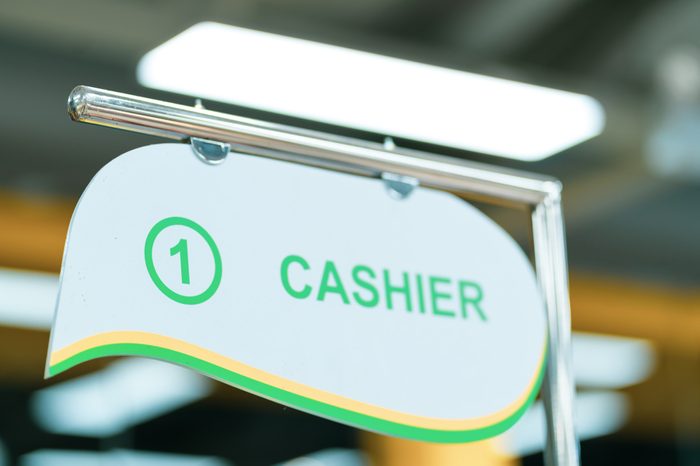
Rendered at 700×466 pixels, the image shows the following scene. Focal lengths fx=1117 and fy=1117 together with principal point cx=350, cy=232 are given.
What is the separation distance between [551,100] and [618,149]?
5.52 feet

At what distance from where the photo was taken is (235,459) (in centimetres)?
539

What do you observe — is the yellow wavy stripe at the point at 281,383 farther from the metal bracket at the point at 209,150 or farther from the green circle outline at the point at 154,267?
the metal bracket at the point at 209,150

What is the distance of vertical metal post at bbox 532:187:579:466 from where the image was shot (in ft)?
4.31

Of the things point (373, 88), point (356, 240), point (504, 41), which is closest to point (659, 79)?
point (504, 41)

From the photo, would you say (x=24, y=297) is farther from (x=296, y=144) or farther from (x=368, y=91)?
(x=296, y=144)

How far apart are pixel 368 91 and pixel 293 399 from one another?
2044 millimetres

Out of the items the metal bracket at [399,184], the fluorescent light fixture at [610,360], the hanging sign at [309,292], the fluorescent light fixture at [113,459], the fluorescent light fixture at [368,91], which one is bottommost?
the hanging sign at [309,292]

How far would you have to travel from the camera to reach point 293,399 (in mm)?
1144

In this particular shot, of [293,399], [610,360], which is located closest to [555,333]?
[293,399]

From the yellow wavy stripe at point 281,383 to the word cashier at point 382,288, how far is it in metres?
0.10

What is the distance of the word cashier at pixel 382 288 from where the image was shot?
3.94ft

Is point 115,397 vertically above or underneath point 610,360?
underneath

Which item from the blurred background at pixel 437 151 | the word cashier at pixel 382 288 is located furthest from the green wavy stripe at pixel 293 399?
the blurred background at pixel 437 151

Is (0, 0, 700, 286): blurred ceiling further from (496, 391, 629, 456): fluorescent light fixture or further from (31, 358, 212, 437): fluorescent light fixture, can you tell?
(496, 391, 629, 456): fluorescent light fixture
